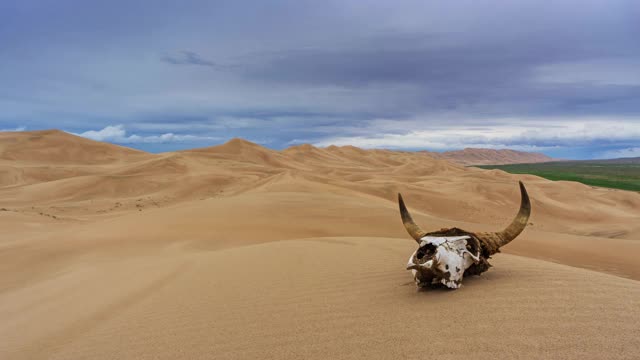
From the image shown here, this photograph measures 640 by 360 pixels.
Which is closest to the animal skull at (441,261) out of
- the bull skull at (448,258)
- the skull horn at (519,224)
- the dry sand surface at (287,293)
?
the bull skull at (448,258)

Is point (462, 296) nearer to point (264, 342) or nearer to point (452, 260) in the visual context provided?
point (452, 260)

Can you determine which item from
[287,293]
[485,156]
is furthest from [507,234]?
[485,156]

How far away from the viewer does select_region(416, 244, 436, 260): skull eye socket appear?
3.02 metres

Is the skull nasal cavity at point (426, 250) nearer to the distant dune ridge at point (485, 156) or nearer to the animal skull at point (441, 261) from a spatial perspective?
the animal skull at point (441, 261)

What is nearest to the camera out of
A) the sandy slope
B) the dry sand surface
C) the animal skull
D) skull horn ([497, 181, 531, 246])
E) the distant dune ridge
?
the sandy slope

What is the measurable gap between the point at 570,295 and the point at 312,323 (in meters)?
1.66

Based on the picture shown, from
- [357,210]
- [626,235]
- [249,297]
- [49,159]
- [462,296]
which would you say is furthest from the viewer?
[49,159]

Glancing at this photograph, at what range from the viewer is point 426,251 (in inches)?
120

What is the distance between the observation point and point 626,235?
11992 millimetres

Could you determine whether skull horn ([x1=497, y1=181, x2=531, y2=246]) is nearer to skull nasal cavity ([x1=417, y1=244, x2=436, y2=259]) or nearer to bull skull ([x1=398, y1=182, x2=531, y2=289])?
bull skull ([x1=398, y1=182, x2=531, y2=289])

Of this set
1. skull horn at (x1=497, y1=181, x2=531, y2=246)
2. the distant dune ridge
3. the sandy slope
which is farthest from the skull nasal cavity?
the distant dune ridge

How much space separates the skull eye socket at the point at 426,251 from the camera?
9.91 feet

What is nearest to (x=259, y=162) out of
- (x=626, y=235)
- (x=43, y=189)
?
(x=43, y=189)

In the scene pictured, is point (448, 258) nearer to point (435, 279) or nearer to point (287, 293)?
point (435, 279)
